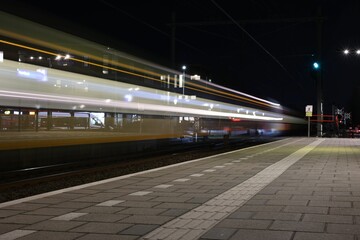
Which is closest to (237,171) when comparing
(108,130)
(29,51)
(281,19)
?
(108,130)

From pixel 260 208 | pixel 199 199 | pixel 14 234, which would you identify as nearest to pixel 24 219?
pixel 14 234

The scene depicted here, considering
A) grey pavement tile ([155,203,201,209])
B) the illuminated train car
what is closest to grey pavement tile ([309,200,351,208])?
grey pavement tile ([155,203,201,209])

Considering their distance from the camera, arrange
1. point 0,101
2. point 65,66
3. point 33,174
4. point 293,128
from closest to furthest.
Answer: point 0,101 → point 65,66 → point 33,174 → point 293,128

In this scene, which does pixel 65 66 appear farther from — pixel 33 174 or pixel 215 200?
pixel 215 200

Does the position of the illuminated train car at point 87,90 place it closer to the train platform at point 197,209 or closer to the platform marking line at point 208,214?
the train platform at point 197,209

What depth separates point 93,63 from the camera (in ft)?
36.0

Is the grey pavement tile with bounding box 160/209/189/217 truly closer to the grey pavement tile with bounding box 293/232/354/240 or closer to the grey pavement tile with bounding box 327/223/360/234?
the grey pavement tile with bounding box 293/232/354/240

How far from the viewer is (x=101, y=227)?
4.91 meters

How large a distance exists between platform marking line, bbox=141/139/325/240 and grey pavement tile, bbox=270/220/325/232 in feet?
2.22

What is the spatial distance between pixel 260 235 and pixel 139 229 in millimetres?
1290

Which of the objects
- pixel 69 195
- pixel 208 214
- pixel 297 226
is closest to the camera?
pixel 297 226

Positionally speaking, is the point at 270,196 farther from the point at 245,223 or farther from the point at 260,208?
→ the point at 245,223

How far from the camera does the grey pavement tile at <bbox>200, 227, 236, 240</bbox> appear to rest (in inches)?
173

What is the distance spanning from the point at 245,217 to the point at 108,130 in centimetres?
749
